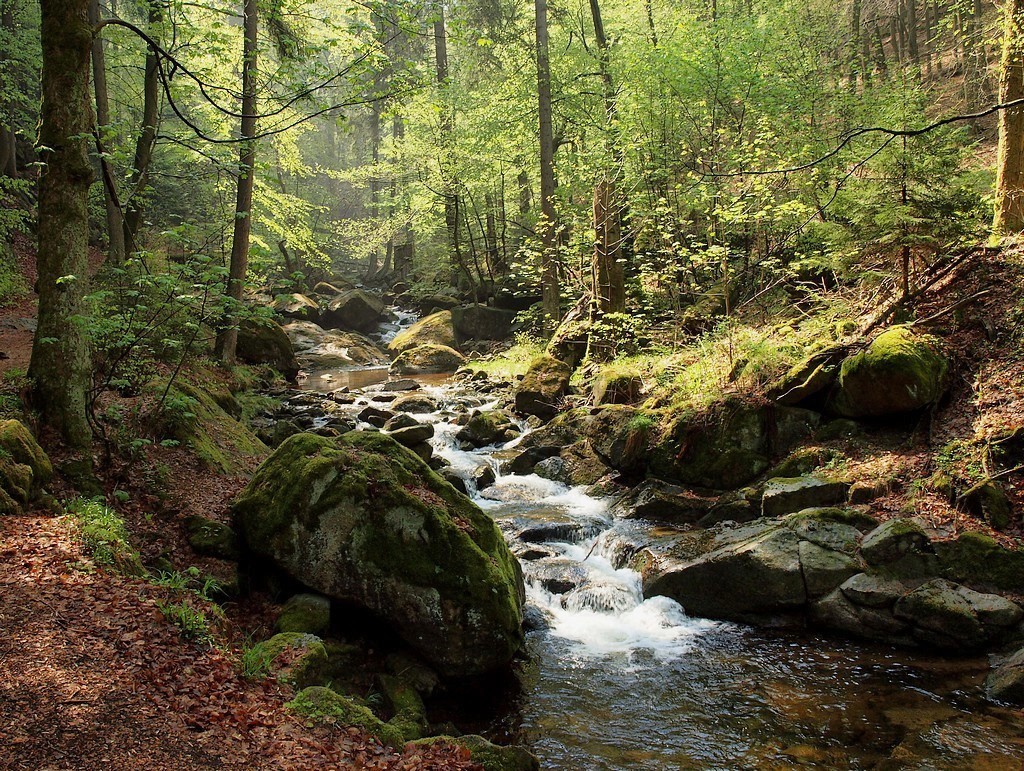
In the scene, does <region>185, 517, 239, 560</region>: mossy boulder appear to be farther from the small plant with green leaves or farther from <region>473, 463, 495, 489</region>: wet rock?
<region>473, 463, 495, 489</region>: wet rock

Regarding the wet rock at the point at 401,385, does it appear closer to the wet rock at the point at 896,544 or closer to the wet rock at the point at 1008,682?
the wet rock at the point at 896,544

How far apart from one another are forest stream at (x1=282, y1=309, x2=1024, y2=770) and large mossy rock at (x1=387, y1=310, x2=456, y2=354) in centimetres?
1599

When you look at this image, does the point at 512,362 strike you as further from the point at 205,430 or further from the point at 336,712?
the point at 336,712

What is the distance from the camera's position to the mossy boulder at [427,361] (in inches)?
847

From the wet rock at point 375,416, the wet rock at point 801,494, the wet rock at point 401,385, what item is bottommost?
the wet rock at point 801,494

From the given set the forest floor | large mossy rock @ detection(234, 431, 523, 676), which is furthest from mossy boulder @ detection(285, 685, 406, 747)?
large mossy rock @ detection(234, 431, 523, 676)

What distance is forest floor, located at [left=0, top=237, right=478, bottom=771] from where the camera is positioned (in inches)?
126

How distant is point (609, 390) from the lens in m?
12.5

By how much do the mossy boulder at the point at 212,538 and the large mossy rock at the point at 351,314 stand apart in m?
22.3

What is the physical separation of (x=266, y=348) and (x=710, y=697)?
15162 millimetres

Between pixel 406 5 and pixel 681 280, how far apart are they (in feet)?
34.4

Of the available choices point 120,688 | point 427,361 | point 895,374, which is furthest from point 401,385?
point 120,688

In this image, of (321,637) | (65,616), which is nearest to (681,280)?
(321,637)

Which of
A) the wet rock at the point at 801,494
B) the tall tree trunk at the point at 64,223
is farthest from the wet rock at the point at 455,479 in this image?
the tall tree trunk at the point at 64,223
